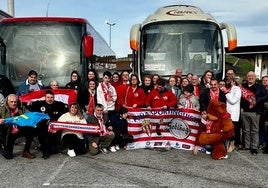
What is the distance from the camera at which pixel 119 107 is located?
9281 millimetres

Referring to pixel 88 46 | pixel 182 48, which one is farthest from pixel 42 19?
pixel 182 48

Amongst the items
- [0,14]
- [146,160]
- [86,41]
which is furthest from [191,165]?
[0,14]

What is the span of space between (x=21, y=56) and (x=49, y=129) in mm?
3166

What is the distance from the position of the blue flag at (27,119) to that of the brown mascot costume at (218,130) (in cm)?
328

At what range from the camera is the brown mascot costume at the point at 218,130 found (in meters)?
7.91

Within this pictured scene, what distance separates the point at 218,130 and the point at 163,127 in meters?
1.40

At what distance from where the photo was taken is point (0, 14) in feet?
40.4

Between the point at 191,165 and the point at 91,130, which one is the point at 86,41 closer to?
the point at 91,130

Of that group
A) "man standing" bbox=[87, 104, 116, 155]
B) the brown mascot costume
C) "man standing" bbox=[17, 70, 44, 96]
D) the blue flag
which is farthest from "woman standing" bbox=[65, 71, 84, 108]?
the brown mascot costume

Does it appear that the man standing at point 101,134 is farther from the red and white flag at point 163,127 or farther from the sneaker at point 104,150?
the red and white flag at point 163,127

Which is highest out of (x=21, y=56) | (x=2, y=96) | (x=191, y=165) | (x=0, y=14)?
(x=0, y=14)

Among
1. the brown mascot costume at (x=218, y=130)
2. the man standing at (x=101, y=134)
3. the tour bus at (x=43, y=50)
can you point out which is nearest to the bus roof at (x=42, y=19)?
the tour bus at (x=43, y=50)

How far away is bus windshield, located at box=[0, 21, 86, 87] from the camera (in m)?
10.6

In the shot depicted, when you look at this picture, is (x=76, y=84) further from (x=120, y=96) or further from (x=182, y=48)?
(x=182, y=48)
